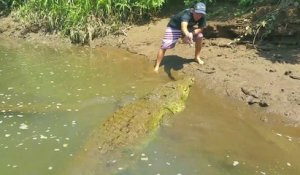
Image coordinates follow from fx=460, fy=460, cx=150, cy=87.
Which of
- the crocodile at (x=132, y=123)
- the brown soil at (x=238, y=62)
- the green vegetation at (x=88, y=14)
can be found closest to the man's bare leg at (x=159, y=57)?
the brown soil at (x=238, y=62)

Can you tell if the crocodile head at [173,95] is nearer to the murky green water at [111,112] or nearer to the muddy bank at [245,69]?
the murky green water at [111,112]

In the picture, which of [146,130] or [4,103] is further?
[4,103]

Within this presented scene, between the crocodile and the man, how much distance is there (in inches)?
39.6

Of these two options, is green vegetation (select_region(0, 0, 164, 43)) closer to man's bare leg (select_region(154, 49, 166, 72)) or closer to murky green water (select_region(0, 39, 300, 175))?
murky green water (select_region(0, 39, 300, 175))

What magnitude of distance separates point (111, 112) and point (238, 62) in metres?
2.94

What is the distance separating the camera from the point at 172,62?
943cm

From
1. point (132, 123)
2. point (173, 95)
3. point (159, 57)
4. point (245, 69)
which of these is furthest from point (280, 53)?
point (132, 123)

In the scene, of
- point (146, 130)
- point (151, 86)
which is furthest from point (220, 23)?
point (146, 130)

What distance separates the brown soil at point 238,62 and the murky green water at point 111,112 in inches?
12.9

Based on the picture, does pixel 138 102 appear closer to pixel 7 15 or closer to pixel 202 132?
pixel 202 132

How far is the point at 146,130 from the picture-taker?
21.3ft

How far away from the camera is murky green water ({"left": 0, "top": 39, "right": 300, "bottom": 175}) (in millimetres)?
5840

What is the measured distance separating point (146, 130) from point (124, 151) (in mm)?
665

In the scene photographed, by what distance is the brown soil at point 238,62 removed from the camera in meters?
7.59
